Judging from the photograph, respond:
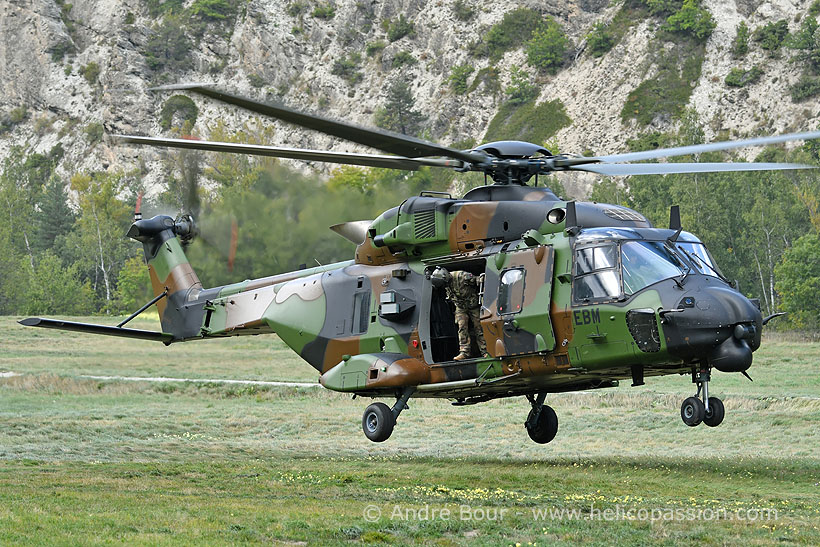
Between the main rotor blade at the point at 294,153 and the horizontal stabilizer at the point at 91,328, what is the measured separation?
14.1 feet

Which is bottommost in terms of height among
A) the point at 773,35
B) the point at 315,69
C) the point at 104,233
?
the point at 104,233

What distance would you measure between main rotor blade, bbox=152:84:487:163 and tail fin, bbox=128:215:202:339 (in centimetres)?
878

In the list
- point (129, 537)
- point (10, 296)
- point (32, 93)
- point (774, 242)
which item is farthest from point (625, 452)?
point (32, 93)

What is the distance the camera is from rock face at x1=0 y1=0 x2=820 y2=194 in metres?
87.4

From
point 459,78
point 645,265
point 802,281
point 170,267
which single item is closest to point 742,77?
point 459,78

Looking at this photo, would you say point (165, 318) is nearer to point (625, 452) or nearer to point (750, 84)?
point (625, 452)

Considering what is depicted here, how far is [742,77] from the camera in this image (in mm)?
84812

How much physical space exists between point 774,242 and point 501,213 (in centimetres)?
4980

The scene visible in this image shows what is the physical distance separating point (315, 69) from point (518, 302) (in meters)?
89.1

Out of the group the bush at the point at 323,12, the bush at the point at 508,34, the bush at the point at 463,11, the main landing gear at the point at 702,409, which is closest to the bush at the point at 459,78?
the bush at the point at 508,34

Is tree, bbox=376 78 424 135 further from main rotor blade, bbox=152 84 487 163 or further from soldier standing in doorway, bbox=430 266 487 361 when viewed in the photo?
main rotor blade, bbox=152 84 487 163

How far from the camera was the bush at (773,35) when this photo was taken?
85.1 meters

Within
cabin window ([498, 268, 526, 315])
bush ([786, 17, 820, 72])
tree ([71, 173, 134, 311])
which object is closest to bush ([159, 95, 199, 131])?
tree ([71, 173, 134, 311])

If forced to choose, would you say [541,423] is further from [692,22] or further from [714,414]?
[692,22]
